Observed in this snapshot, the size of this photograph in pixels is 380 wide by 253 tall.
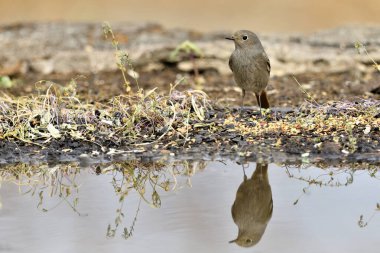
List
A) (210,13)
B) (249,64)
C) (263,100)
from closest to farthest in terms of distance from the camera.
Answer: (249,64) → (263,100) → (210,13)

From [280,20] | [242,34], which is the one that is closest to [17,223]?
[242,34]

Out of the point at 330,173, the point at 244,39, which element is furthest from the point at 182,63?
the point at 330,173

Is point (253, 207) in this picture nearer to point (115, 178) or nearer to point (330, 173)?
point (330, 173)

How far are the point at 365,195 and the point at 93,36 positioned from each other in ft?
22.8

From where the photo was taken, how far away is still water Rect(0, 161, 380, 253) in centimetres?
419

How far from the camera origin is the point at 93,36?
11.4 m

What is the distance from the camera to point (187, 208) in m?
4.84

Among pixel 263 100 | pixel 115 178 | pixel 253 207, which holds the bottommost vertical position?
pixel 253 207

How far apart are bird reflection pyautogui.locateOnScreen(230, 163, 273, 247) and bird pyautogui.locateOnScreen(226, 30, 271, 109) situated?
6.86 ft

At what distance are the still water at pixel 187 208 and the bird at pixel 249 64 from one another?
1.92m

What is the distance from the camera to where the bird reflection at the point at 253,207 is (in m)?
4.32

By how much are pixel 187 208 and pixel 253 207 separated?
0.36 m

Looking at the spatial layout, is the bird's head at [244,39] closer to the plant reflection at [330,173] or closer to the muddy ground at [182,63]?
the muddy ground at [182,63]

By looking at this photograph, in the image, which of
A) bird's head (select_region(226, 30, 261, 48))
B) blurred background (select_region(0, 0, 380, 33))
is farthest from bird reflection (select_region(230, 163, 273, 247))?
blurred background (select_region(0, 0, 380, 33))
